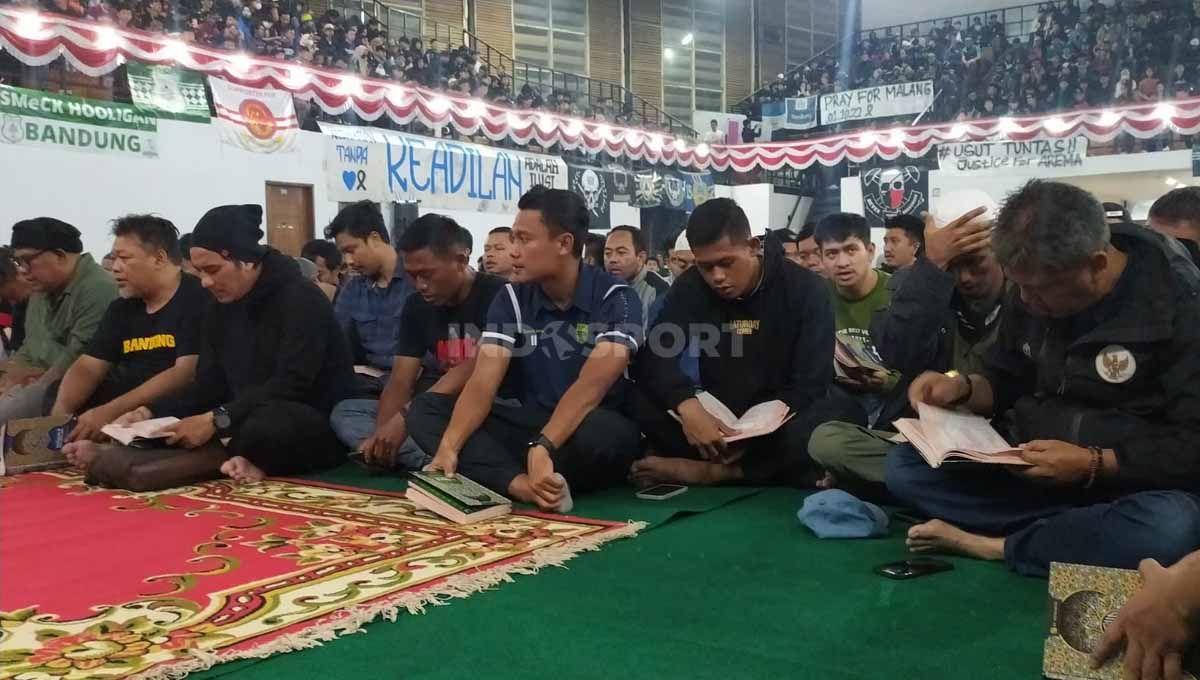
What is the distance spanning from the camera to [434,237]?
11.9 ft

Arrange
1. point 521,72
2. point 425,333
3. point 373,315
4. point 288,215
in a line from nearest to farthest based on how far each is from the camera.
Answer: point 425,333 → point 373,315 → point 288,215 → point 521,72

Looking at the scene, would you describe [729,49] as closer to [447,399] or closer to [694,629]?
[447,399]

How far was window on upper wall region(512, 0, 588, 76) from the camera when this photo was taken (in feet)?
59.1

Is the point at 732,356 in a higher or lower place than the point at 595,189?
lower

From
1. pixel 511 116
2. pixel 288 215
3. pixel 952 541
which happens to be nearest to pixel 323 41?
pixel 511 116

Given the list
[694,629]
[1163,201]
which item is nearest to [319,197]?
[1163,201]

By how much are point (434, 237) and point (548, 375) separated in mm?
723

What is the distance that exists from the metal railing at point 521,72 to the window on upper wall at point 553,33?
0.32 m

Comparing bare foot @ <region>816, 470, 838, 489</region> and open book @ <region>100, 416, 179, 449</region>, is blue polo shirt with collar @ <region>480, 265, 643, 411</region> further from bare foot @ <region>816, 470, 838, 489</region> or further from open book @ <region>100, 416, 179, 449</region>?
open book @ <region>100, 416, 179, 449</region>

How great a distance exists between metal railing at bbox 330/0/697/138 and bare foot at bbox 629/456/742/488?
12.9 m

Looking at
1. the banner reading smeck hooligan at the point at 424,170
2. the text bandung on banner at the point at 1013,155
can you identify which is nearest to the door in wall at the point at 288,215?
the banner reading smeck hooligan at the point at 424,170

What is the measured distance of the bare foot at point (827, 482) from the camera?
314 cm

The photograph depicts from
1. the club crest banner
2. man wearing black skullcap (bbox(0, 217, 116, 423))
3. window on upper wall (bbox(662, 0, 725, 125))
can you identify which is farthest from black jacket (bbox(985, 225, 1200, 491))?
window on upper wall (bbox(662, 0, 725, 125))

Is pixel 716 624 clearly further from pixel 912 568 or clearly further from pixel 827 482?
pixel 827 482
